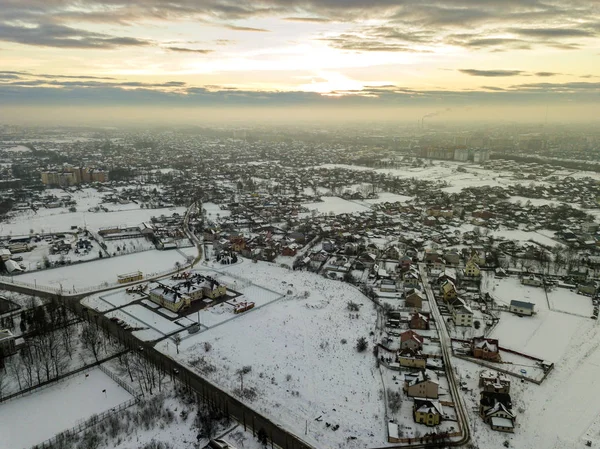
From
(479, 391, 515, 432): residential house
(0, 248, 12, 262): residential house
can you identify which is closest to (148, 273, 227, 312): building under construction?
(0, 248, 12, 262): residential house

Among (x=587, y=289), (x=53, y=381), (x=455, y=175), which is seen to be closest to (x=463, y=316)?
(x=587, y=289)

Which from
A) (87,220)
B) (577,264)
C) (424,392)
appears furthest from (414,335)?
(87,220)

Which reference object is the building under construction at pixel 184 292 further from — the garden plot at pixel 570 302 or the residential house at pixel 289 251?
the garden plot at pixel 570 302

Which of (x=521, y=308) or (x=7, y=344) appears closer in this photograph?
(x=7, y=344)

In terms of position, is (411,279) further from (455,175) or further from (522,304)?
(455,175)

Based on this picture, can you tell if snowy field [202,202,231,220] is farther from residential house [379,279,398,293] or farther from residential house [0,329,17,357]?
residential house [0,329,17,357]

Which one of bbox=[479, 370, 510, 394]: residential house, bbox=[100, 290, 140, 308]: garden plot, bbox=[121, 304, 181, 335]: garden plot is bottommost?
bbox=[100, 290, 140, 308]: garden plot
